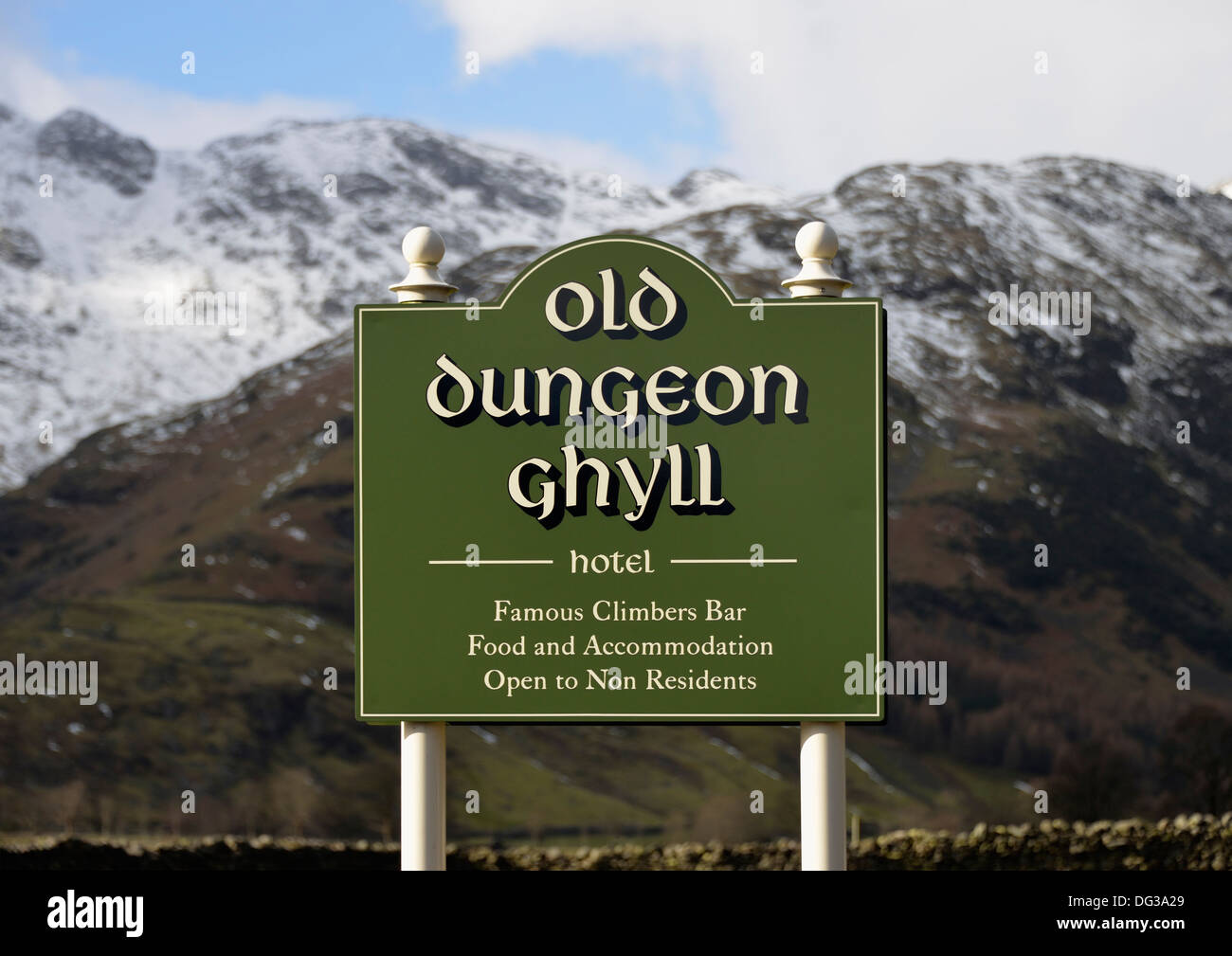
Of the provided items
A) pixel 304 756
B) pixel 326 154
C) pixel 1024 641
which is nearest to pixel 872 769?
pixel 1024 641

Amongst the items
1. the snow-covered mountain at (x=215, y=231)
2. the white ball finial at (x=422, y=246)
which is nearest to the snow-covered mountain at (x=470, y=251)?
the snow-covered mountain at (x=215, y=231)

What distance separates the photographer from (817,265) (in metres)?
8.77

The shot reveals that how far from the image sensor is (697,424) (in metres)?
8.60

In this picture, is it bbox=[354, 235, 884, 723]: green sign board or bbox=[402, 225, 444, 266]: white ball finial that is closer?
bbox=[354, 235, 884, 723]: green sign board

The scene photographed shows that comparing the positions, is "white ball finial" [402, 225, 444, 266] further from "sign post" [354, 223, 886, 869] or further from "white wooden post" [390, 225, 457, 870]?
"sign post" [354, 223, 886, 869]

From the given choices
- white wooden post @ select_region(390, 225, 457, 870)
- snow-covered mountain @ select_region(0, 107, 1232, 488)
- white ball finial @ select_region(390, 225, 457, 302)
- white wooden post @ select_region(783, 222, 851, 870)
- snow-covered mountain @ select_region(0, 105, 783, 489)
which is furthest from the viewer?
snow-covered mountain @ select_region(0, 105, 783, 489)

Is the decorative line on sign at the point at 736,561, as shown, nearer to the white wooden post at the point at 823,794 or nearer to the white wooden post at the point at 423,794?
the white wooden post at the point at 823,794

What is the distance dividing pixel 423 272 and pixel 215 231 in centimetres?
14754

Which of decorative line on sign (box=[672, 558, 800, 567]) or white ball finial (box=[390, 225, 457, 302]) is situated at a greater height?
white ball finial (box=[390, 225, 457, 302])

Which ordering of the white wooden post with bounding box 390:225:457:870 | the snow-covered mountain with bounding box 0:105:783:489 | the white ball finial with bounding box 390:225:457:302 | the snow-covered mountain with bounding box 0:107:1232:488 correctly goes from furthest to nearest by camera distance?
the snow-covered mountain with bounding box 0:105:783:489 < the snow-covered mountain with bounding box 0:107:1232:488 < the white ball finial with bounding box 390:225:457:302 < the white wooden post with bounding box 390:225:457:870

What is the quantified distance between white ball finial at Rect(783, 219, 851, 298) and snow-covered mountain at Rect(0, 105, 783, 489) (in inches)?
4485

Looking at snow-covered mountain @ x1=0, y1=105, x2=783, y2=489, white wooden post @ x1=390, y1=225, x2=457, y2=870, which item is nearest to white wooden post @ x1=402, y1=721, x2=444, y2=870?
white wooden post @ x1=390, y1=225, x2=457, y2=870

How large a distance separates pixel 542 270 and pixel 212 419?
382ft

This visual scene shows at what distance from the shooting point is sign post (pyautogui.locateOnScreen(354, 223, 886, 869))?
847 cm
